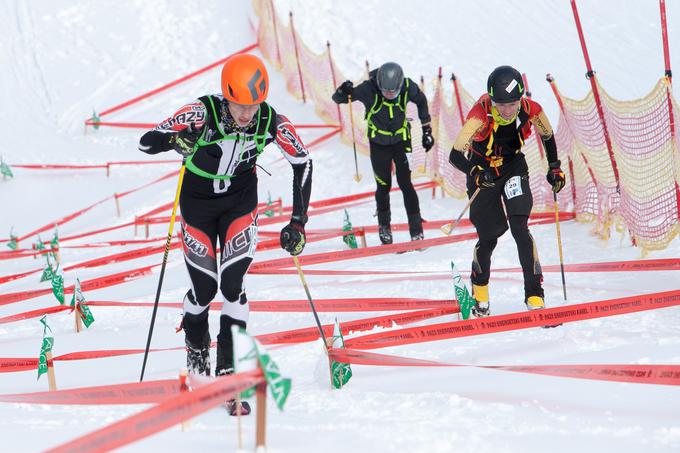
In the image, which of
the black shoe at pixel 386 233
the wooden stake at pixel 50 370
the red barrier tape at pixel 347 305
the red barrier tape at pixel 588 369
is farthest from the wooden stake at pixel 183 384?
the black shoe at pixel 386 233

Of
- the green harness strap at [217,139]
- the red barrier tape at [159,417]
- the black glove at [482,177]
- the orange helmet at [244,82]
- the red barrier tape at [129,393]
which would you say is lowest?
the red barrier tape at [129,393]

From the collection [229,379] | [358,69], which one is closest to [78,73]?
[358,69]

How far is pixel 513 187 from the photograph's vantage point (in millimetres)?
5953

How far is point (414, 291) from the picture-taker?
7.32 m

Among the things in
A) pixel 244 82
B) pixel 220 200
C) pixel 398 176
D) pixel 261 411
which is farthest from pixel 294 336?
pixel 398 176

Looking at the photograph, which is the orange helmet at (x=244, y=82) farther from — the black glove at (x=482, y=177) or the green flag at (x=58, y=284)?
the green flag at (x=58, y=284)

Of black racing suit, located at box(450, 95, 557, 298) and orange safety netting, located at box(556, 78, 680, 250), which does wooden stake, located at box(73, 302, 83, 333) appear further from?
orange safety netting, located at box(556, 78, 680, 250)

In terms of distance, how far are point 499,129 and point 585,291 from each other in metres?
1.68

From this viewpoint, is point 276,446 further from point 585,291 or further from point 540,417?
point 585,291

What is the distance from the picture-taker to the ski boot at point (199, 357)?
487 centimetres

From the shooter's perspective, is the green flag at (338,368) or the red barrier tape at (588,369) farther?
the green flag at (338,368)

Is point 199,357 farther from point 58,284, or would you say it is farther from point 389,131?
point 389,131

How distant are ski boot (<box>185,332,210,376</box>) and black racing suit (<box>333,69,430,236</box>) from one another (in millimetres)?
4477

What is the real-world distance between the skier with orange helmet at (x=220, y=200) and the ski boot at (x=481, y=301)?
6.21 ft
